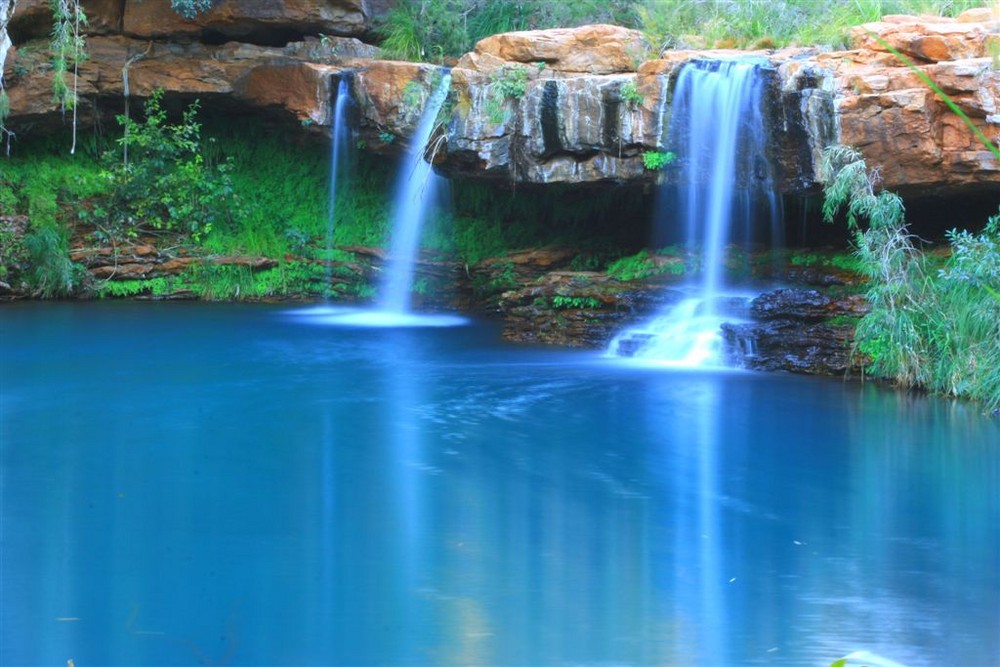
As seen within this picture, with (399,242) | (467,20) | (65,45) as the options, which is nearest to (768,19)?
(467,20)

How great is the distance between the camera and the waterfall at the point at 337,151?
50.3ft

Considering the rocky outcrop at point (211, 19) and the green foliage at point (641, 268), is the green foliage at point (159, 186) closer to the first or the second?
the rocky outcrop at point (211, 19)

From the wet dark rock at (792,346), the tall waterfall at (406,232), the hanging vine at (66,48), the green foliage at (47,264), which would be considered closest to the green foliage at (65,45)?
the hanging vine at (66,48)

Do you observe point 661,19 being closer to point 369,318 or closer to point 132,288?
point 369,318

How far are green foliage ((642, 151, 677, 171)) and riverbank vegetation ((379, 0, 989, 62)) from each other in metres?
1.66

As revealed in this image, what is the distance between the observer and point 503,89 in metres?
13.3

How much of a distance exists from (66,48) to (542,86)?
723 cm

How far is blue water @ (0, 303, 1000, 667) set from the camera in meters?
5.08

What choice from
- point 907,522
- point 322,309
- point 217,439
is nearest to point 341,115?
point 322,309

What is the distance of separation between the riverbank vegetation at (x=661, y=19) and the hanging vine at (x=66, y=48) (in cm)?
448

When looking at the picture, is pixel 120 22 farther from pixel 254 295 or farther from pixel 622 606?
pixel 622 606

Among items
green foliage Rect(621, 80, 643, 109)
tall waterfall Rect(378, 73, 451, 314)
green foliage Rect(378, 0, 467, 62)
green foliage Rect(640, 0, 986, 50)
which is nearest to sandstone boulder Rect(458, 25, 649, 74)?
green foliage Rect(640, 0, 986, 50)

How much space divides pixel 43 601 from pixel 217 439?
11.4ft

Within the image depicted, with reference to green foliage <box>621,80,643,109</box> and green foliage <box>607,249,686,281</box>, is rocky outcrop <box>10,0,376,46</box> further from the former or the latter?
green foliage <box>607,249,686,281</box>
